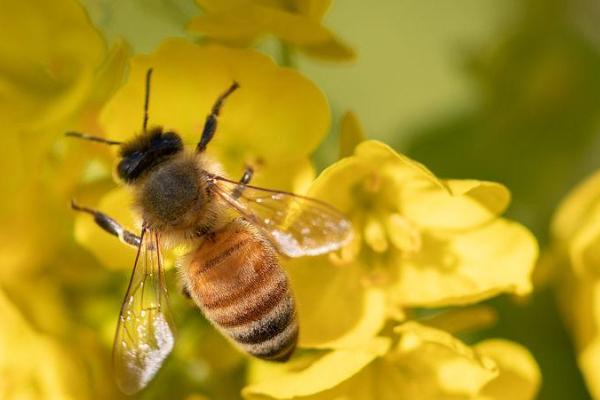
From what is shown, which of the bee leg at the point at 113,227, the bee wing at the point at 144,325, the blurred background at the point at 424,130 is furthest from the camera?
the blurred background at the point at 424,130

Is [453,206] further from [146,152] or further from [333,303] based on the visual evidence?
[146,152]

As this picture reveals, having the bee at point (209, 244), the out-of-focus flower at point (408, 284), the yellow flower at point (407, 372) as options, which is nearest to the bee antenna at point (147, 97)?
the bee at point (209, 244)

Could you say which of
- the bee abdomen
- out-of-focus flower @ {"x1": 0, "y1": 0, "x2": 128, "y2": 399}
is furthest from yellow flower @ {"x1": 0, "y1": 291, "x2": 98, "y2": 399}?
the bee abdomen

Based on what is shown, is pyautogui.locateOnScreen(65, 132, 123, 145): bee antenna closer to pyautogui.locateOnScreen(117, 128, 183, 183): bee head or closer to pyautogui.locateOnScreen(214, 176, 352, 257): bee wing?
pyautogui.locateOnScreen(117, 128, 183, 183): bee head

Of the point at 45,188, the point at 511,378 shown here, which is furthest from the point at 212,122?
the point at 511,378

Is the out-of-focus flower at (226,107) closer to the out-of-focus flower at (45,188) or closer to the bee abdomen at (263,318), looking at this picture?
the out-of-focus flower at (45,188)

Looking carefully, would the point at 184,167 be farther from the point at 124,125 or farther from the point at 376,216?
the point at 376,216
